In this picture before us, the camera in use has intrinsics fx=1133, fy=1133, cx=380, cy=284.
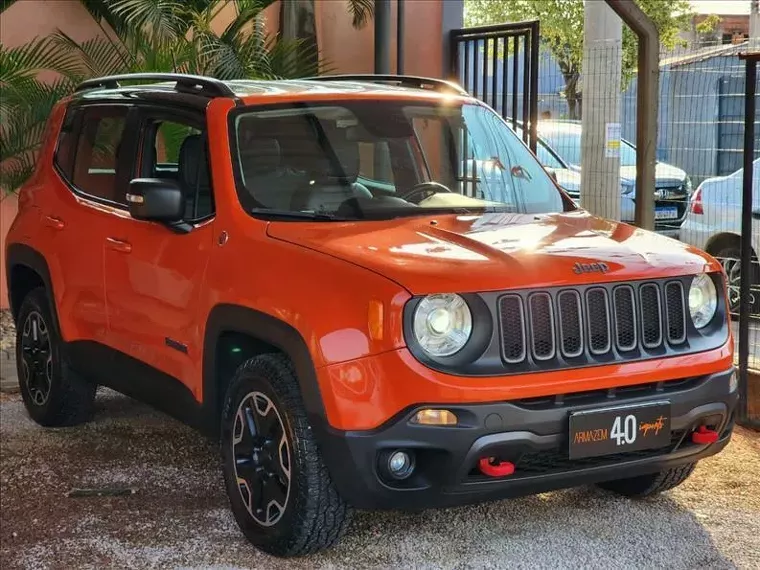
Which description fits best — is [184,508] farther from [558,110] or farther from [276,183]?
[558,110]

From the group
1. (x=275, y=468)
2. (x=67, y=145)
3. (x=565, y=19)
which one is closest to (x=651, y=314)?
(x=275, y=468)

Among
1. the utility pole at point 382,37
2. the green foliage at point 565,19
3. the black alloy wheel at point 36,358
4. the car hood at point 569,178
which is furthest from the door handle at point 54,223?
the green foliage at point 565,19

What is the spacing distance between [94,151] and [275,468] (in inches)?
94.8

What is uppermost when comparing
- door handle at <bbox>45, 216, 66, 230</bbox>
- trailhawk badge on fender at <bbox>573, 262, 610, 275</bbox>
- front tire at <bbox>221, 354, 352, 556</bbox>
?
door handle at <bbox>45, 216, 66, 230</bbox>

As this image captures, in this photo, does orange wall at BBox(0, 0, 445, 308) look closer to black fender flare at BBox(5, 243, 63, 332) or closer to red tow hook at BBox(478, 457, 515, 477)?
black fender flare at BBox(5, 243, 63, 332)

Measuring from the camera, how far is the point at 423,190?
16.8ft

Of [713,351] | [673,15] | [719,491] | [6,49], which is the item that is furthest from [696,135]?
[673,15]

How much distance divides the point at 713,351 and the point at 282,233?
5.68 feet

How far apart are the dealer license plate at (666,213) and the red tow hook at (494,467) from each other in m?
6.06

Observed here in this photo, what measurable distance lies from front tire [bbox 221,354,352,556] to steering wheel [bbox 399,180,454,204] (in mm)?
1095

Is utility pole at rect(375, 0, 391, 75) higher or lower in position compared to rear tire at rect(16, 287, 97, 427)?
higher

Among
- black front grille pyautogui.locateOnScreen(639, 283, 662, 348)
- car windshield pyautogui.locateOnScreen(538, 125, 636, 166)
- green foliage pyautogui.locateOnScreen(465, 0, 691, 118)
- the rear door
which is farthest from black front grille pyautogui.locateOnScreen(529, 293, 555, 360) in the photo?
green foliage pyautogui.locateOnScreen(465, 0, 691, 118)

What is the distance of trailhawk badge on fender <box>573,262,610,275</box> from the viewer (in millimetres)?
4113

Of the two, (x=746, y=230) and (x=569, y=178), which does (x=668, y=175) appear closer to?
(x=569, y=178)
